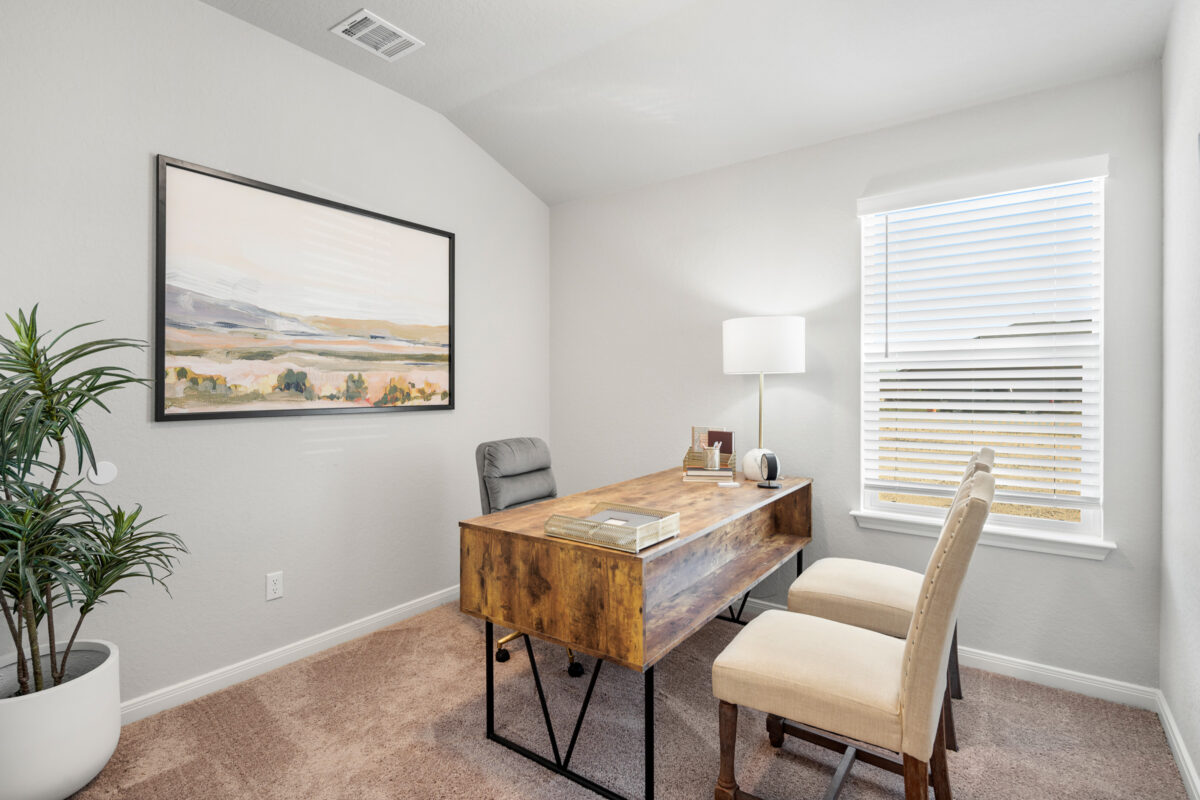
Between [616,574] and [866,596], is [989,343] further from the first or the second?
[616,574]

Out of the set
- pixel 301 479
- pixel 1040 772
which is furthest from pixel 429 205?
pixel 1040 772

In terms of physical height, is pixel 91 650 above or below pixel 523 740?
above

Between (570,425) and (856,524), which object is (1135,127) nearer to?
(856,524)

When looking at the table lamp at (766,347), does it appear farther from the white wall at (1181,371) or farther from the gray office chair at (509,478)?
the white wall at (1181,371)

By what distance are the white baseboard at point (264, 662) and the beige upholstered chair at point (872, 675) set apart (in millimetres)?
1904

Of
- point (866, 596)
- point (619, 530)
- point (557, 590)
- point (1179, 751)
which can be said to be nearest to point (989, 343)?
point (866, 596)

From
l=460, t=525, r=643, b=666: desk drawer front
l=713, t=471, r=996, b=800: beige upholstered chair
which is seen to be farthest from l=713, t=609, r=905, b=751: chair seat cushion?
l=460, t=525, r=643, b=666: desk drawer front

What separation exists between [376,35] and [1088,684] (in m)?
3.83

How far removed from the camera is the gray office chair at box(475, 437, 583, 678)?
2539 millimetres

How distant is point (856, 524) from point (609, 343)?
1.69 meters

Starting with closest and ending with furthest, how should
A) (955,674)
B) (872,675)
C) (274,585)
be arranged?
(872,675)
(955,674)
(274,585)

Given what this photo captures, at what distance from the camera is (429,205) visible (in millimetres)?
3111

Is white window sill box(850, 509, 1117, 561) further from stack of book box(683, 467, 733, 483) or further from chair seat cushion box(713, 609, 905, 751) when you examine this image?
chair seat cushion box(713, 609, 905, 751)

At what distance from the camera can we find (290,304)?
2.53 m
